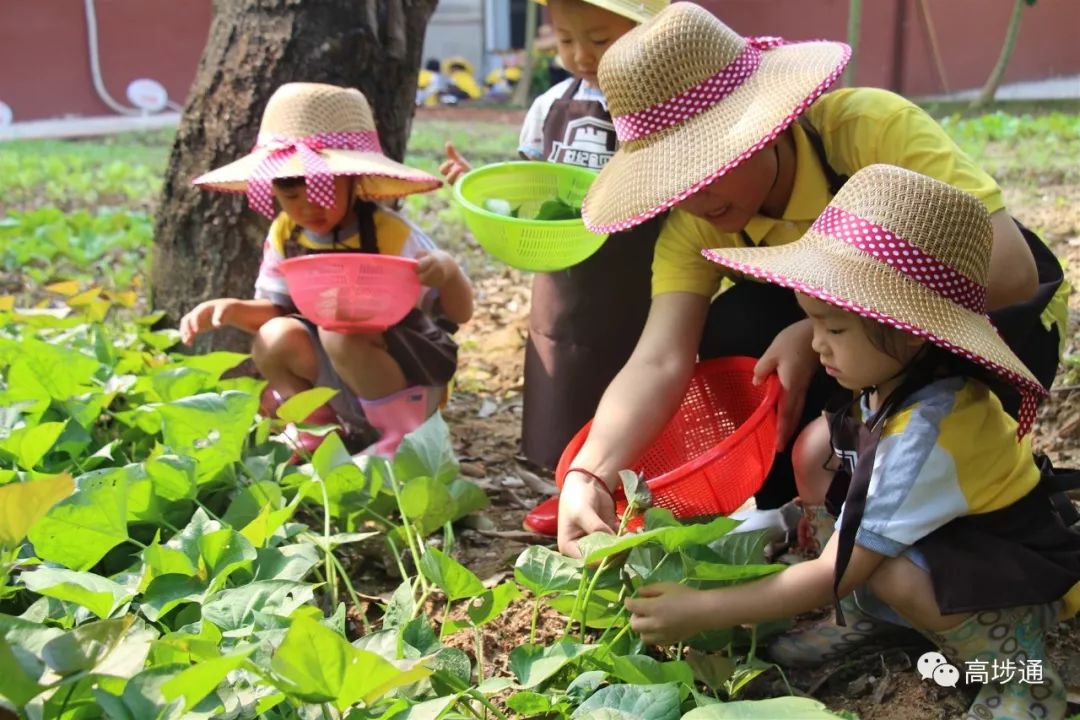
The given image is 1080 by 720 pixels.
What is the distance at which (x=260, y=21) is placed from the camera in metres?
2.68

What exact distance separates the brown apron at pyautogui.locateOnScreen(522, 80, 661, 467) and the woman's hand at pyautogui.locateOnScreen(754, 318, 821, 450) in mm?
531

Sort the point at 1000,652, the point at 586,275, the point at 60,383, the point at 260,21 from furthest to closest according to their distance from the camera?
the point at 260,21 → the point at 586,275 → the point at 60,383 → the point at 1000,652

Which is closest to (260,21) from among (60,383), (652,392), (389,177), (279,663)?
(389,177)

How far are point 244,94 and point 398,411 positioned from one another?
87cm

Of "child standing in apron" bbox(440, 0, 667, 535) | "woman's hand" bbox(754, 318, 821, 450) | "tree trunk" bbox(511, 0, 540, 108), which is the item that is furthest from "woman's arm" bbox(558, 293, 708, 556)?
"tree trunk" bbox(511, 0, 540, 108)

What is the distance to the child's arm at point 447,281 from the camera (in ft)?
7.06

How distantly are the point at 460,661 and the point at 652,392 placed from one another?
1.76ft

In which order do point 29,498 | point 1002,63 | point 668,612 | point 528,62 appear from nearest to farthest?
1. point 29,498
2. point 668,612
3. point 1002,63
4. point 528,62

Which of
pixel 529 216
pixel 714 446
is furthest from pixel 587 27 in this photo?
pixel 714 446

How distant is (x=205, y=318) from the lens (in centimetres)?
→ 230

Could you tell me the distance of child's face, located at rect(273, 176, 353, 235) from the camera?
227cm

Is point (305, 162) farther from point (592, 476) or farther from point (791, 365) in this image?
point (791, 365)

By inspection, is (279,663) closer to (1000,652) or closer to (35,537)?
(35,537)

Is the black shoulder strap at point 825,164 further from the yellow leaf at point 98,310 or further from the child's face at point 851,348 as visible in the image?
the yellow leaf at point 98,310
